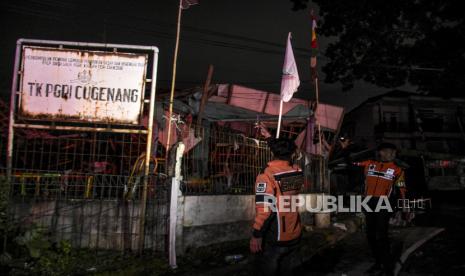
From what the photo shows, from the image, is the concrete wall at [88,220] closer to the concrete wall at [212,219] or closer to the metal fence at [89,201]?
the metal fence at [89,201]

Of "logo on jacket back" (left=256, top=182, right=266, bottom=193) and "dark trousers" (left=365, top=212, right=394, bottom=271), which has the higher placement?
"logo on jacket back" (left=256, top=182, right=266, bottom=193)

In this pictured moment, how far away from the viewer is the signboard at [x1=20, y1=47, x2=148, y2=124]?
5.99 meters

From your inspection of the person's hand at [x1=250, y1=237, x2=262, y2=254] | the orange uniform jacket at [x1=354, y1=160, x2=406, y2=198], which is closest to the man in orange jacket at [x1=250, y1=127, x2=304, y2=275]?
the person's hand at [x1=250, y1=237, x2=262, y2=254]

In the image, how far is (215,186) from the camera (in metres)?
7.58

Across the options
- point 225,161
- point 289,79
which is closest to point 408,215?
point 289,79

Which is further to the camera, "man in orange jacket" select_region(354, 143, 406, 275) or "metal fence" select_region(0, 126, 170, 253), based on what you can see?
"man in orange jacket" select_region(354, 143, 406, 275)

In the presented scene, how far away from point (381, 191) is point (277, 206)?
313 centimetres

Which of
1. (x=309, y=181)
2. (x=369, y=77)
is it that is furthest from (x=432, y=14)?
(x=309, y=181)

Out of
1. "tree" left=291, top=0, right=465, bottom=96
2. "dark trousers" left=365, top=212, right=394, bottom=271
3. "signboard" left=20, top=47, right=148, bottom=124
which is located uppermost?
"tree" left=291, top=0, right=465, bottom=96

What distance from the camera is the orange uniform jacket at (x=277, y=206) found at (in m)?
3.69

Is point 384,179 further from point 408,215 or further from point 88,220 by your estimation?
point 88,220

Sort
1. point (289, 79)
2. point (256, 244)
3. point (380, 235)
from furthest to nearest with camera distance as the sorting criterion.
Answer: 1. point (289, 79)
2. point (380, 235)
3. point (256, 244)

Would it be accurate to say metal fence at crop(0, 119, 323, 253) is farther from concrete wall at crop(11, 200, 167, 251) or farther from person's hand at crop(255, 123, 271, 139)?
person's hand at crop(255, 123, 271, 139)

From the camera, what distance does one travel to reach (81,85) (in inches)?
237
